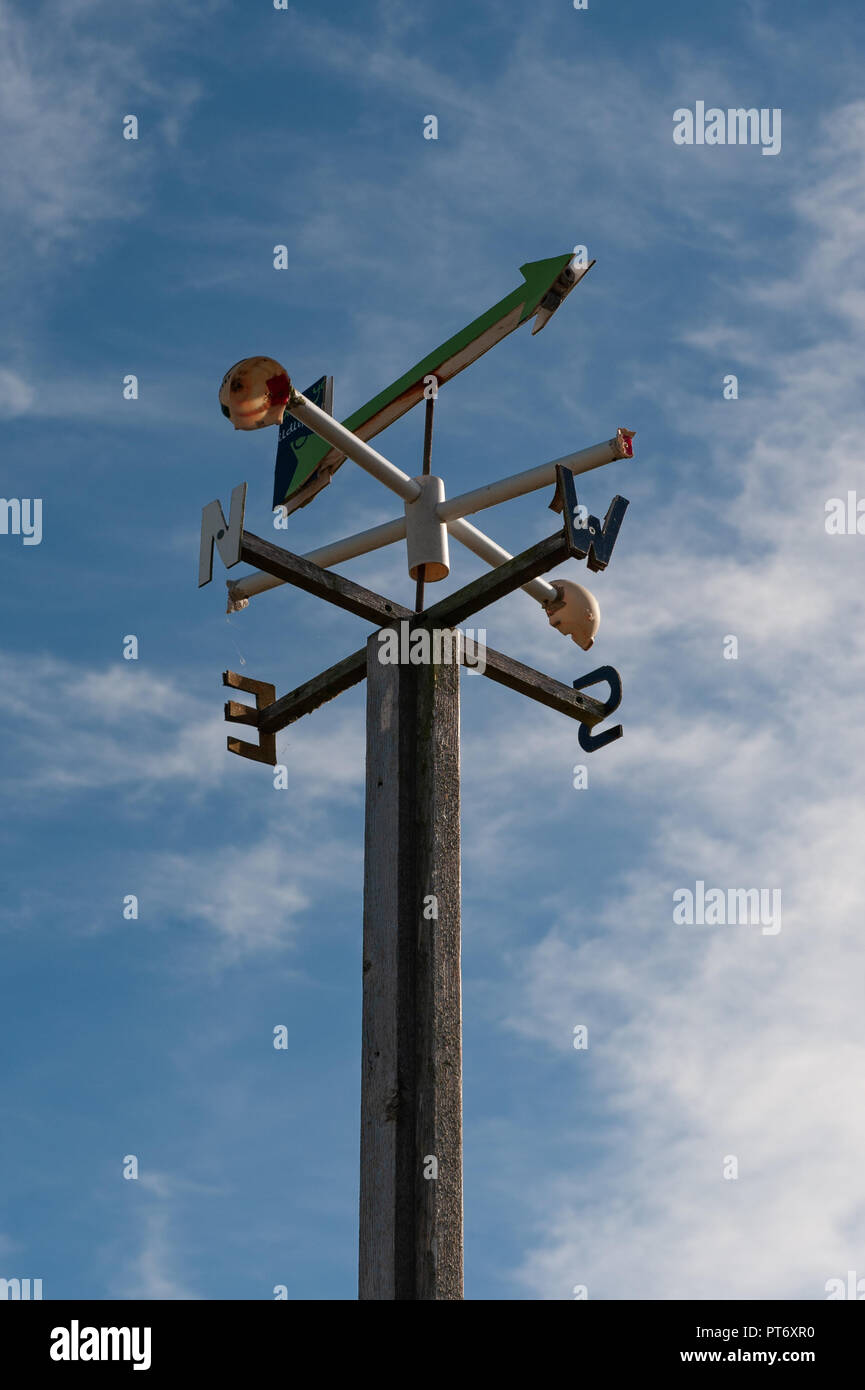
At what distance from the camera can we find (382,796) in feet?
15.5

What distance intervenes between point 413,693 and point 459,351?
1.32 m

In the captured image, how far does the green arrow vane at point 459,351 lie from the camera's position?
5383 millimetres

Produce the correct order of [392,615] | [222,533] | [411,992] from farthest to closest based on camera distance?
[392,615], [222,533], [411,992]

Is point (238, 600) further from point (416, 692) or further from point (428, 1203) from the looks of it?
point (428, 1203)

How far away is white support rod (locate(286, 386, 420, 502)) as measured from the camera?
16.3 feet

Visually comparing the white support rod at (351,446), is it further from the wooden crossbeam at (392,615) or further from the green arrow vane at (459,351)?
the wooden crossbeam at (392,615)

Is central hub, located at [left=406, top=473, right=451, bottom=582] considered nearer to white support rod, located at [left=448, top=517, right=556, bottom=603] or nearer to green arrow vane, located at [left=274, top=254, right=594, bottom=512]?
white support rod, located at [left=448, top=517, right=556, bottom=603]

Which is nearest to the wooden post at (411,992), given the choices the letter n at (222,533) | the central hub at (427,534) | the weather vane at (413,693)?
the weather vane at (413,693)

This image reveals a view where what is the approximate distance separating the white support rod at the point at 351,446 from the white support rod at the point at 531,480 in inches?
5.3

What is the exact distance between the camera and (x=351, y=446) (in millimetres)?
5082

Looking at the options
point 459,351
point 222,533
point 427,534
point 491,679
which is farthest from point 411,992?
point 459,351

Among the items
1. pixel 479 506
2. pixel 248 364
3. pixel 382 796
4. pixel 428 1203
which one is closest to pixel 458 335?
pixel 479 506

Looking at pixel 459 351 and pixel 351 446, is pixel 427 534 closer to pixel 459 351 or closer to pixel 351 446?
pixel 351 446
